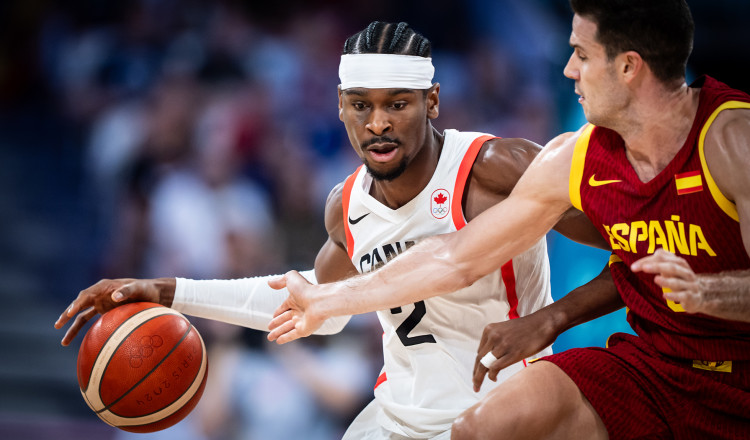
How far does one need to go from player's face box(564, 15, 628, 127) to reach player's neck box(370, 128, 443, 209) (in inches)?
33.9

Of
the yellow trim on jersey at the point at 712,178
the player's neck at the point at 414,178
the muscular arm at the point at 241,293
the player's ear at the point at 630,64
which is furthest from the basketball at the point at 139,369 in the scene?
the yellow trim on jersey at the point at 712,178

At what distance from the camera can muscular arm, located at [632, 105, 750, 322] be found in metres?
1.92

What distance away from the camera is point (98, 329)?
3172 mm

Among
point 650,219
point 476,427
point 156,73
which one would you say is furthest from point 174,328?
point 156,73

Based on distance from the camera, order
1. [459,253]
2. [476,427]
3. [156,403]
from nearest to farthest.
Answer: [476,427] < [459,253] < [156,403]

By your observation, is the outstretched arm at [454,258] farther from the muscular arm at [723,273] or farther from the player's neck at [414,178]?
the muscular arm at [723,273]

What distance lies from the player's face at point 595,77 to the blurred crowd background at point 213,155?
2075 millimetres

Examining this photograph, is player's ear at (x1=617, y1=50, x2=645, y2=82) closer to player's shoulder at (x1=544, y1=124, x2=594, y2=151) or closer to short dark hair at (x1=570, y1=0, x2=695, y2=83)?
short dark hair at (x1=570, y1=0, x2=695, y2=83)

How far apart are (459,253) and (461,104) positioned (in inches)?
113

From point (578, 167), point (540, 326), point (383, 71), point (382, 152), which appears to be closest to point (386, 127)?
point (382, 152)

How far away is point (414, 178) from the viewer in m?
3.22

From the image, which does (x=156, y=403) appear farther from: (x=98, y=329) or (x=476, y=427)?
(x=476, y=427)

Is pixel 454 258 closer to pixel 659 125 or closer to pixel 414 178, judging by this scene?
pixel 414 178

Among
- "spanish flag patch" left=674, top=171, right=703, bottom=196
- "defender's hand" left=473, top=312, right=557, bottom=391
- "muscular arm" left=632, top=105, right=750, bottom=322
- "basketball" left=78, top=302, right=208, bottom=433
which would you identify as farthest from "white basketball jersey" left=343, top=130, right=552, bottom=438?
"muscular arm" left=632, top=105, right=750, bottom=322
